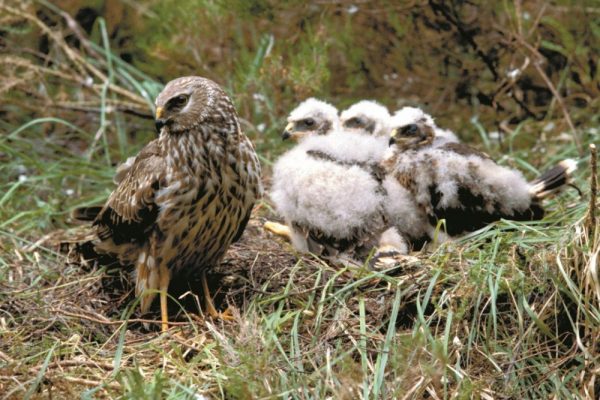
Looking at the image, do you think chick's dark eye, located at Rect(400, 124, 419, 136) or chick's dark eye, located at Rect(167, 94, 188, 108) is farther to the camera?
chick's dark eye, located at Rect(400, 124, 419, 136)

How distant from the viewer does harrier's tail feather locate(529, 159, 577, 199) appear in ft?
16.0

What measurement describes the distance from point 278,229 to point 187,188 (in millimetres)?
1075

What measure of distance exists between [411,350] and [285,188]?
1500mm

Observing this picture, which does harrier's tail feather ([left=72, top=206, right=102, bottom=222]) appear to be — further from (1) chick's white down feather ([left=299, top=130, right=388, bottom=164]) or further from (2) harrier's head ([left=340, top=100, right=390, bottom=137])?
(2) harrier's head ([left=340, top=100, right=390, bottom=137])

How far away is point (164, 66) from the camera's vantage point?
7.36 metres

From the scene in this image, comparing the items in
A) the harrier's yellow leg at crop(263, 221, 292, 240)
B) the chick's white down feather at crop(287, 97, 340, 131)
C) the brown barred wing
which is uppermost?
the chick's white down feather at crop(287, 97, 340, 131)

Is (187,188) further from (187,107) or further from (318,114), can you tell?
(318,114)

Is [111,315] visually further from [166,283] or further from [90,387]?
[90,387]

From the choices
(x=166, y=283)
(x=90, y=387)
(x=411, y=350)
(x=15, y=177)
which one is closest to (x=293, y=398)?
(x=411, y=350)

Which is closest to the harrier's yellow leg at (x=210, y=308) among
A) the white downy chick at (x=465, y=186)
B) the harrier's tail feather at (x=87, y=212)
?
the harrier's tail feather at (x=87, y=212)

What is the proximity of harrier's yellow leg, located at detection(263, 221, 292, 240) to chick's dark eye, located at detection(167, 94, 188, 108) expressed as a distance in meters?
1.08

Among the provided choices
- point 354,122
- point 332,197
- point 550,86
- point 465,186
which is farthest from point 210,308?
point 550,86

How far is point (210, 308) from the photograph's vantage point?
471 centimetres

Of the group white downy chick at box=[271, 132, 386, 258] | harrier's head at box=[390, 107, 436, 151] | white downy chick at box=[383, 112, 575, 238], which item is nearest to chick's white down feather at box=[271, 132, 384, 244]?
white downy chick at box=[271, 132, 386, 258]
